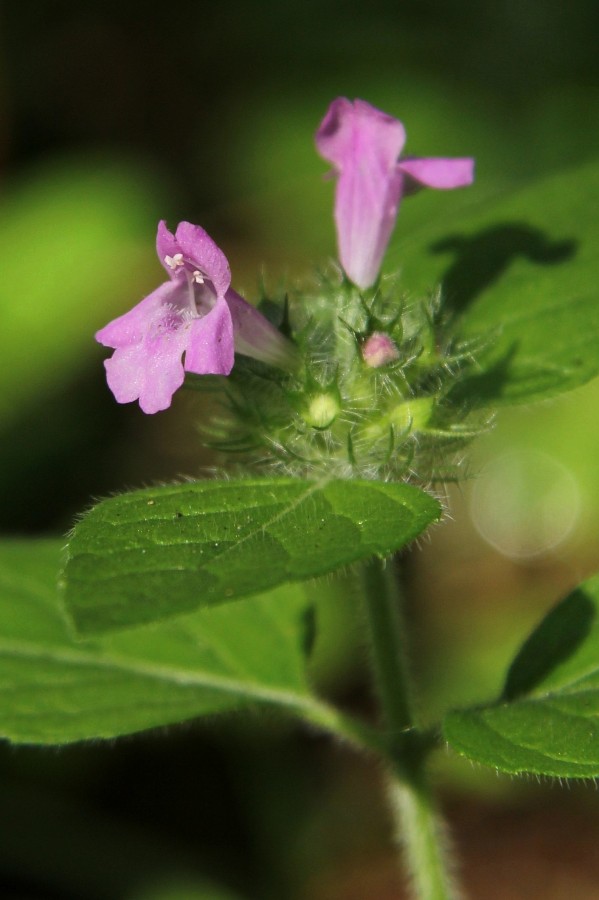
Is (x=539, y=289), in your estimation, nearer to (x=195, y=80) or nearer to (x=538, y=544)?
(x=538, y=544)

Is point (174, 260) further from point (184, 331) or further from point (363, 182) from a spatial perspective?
point (363, 182)

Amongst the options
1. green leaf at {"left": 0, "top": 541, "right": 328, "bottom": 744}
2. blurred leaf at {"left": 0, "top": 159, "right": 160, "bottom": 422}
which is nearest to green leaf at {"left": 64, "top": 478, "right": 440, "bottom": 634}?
green leaf at {"left": 0, "top": 541, "right": 328, "bottom": 744}

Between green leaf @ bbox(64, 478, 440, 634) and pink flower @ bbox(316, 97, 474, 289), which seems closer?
green leaf @ bbox(64, 478, 440, 634)

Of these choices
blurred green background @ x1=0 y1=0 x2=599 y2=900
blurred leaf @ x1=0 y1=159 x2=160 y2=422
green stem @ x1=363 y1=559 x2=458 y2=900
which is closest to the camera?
green stem @ x1=363 y1=559 x2=458 y2=900

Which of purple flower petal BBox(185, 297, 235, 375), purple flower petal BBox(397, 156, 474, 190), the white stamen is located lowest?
purple flower petal BBox(185, 297, 235, 375)

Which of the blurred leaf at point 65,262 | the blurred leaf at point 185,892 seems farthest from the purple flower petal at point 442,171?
the blurred leaf at point 65,262

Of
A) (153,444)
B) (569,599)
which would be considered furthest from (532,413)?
(569,599)

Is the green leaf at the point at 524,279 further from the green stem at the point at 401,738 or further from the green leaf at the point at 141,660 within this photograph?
the green leaf at the point at 141,660

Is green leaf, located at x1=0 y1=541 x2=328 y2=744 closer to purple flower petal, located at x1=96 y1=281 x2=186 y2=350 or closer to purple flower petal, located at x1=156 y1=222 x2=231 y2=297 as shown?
purple flower petal, located at x1=96 y1=281 x2=186 y2=350
